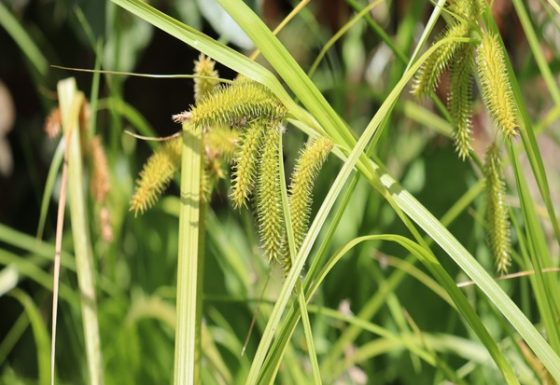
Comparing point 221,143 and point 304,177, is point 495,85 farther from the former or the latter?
point 221,143

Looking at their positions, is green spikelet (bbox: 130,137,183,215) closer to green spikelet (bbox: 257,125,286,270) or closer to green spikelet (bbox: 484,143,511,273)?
green spikelet (bbox: 257,125,286,270)

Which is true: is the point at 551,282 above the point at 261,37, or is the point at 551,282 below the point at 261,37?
below

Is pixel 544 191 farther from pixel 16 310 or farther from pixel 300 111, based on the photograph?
pixel 16 310

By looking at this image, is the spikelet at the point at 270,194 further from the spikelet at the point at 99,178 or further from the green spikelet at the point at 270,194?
the spikelet at the point at 99,178

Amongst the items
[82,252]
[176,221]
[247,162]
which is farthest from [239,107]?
[176,221]

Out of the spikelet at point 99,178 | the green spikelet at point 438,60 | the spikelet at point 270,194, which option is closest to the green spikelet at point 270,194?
the spikelet at point 270,194

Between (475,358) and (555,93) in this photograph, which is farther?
(475,358)

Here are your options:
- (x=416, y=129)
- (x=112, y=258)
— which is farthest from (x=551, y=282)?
(x=416, y=129)
